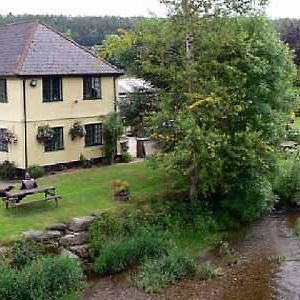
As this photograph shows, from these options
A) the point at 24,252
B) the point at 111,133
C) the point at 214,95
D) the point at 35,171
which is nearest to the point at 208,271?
the point at 24,252

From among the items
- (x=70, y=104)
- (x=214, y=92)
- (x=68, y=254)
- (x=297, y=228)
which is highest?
(x=214, y=92)

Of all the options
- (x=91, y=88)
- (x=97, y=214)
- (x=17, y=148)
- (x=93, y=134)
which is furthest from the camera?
(x=93, y=134)

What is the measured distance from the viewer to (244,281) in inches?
781

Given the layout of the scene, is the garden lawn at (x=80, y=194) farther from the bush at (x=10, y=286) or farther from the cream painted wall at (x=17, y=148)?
the bush at (x=10, y=286)

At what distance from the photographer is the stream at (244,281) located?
18.7 meters

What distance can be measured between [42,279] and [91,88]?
1594 cm

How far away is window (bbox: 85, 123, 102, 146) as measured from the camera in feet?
107

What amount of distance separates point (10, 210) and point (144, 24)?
9.15 meters

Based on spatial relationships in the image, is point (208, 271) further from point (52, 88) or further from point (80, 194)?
point (52, 88)

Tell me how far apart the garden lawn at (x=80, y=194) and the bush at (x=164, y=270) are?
3.82 meters

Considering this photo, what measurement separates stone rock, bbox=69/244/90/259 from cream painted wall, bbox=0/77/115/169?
9119 mm

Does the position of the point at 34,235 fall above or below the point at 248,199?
above

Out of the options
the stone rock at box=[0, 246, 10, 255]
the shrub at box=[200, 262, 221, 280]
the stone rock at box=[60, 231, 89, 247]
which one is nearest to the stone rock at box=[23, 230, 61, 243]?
the stone rock at box=[60, 231, 89, 247]

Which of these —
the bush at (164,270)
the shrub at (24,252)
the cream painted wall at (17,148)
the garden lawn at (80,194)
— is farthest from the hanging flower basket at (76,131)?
the bush at (164,270)
